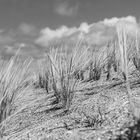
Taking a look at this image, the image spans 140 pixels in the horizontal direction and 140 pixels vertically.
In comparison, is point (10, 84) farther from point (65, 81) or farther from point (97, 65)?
point (97, 65)

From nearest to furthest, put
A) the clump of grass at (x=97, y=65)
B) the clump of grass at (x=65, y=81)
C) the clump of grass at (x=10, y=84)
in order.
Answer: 1. the clump of grass at (x=10, y=84)
2. the clump of grass at (x=65, y=81)
3. the clump of grass at (x=97, y=65)

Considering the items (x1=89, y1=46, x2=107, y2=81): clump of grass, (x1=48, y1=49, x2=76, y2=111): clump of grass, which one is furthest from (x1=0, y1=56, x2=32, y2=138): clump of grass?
(x1=89, y1=46, x2=107, y2=81): clump of grass

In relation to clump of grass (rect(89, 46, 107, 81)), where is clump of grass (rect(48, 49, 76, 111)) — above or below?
below

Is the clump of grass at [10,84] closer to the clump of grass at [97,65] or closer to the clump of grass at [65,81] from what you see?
the clump of grass at [65,81]

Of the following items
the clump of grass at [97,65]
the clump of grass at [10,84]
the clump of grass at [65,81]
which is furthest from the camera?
the clump of grass at [97,65]

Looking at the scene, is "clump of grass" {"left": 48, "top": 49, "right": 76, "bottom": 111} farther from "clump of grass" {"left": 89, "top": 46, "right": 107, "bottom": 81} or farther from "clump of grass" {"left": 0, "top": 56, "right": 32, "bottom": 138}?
"clump of grass" {"left": 89, "top": 46, "right": 107, "bottom": 81}

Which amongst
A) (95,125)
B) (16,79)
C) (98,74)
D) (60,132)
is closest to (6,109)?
(16,79)

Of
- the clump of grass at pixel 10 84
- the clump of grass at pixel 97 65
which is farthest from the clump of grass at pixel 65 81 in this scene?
the clump of grass at pixel 97 65

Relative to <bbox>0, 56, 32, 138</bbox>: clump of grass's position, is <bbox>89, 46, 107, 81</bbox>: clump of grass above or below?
above

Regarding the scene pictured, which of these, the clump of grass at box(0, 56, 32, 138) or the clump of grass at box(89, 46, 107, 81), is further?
the clump of grass at box(89, 46, 107, 81)

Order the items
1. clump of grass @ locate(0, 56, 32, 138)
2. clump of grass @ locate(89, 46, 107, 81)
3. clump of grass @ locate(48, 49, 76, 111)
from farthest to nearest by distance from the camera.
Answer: clump of grass @ locate(89, 46, 107, 81)
clump of grass @ locate(48, 49, 76, 111)
clump of grass @ locate(0, 56, 32, 138)

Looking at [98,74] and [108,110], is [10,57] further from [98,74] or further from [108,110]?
[98,74]

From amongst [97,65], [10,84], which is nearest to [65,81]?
[10,84]

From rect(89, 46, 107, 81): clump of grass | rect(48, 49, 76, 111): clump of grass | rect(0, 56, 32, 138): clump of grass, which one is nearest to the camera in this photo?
rect(0, 56, 32, 138): clump of grass
